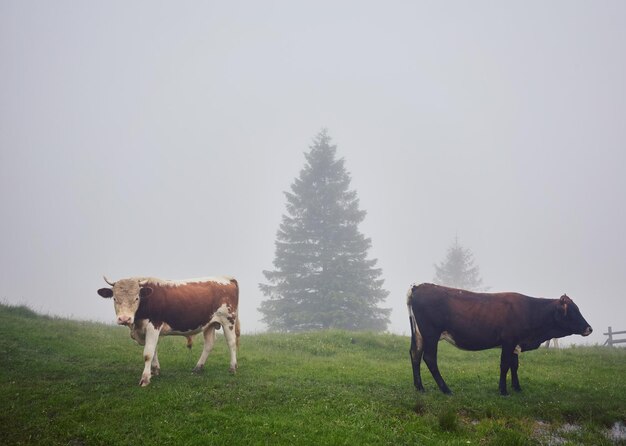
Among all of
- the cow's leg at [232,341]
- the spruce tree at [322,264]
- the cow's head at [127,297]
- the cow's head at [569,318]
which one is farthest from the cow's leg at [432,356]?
the spruce tree at [322,264]

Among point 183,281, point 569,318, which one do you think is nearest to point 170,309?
point 183,281

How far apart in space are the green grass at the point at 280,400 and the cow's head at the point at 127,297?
1.77m

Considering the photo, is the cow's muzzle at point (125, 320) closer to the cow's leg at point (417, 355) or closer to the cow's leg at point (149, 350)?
the cow's leg at point (149, 350)

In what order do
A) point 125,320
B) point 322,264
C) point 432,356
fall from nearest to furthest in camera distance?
point 125,320 → point 432,356 → point 322,264

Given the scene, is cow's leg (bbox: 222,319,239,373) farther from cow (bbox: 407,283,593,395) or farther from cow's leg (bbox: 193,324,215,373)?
cow (bbox: 407,283,593,395)

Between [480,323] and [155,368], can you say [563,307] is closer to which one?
[480,323]

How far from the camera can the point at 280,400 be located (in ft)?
33.7

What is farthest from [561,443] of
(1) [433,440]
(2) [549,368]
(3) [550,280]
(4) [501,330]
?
(3) [550,280]

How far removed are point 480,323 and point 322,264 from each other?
21.8 meters

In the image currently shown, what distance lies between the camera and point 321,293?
3206cm

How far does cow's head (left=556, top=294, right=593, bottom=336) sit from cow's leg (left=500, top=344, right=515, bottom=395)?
2.04 metres

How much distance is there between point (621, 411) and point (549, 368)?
5.58 meters

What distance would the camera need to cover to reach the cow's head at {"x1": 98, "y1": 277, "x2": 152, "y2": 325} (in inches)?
450

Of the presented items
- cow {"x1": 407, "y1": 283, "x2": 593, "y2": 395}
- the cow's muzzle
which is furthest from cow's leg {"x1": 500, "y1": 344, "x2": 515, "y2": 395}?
the cow's muzzle
